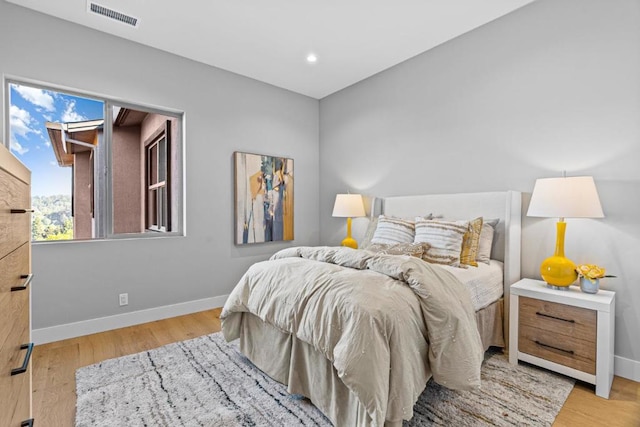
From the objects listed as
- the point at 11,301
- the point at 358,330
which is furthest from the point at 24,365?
the point at 358,330

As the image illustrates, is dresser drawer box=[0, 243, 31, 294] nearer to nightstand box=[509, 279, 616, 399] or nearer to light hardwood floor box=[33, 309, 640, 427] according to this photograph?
light hardwood floor box=[33, 309, 640, 427]

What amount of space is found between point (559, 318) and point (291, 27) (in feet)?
10.5

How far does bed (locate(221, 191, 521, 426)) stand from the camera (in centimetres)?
138

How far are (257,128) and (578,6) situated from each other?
329 centimetres

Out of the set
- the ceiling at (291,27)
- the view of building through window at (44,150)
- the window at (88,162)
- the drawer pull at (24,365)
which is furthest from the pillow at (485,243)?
the view of building through window at (44,150)

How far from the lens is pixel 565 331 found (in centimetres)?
206

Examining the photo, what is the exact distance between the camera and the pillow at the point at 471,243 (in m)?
2.54

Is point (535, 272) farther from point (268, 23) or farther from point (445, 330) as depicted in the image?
point (268, 23)

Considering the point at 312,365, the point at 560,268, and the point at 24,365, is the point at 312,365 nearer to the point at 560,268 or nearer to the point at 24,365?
the point at 24,365

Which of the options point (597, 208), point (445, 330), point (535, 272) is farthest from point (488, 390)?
point (597, 208)

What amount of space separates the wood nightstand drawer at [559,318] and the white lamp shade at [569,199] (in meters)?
0.61

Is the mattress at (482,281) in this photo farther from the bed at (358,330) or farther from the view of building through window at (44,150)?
the view of building through window at (44,150)

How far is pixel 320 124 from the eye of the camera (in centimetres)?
476

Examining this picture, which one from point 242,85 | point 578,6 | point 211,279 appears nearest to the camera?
point 578,6
